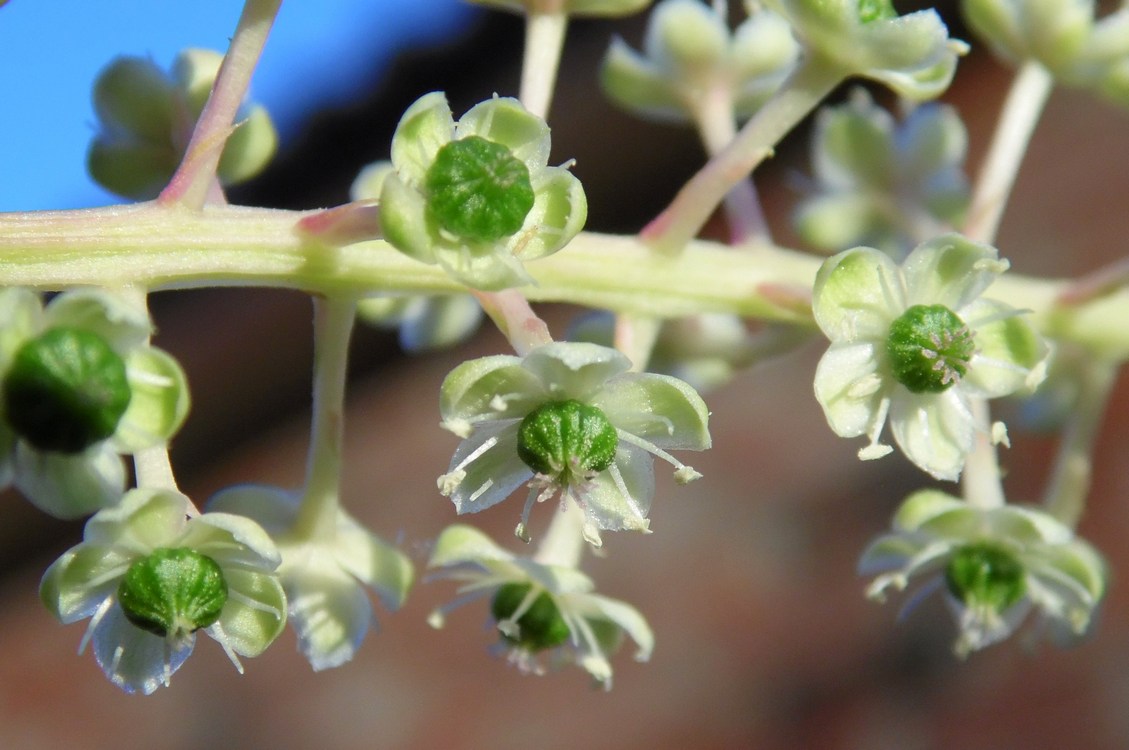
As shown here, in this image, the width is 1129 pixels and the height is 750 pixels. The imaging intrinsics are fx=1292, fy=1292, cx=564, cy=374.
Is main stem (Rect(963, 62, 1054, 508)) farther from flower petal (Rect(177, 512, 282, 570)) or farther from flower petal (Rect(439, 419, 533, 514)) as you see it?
flower petal (Rect(177, 512, 282, 570))

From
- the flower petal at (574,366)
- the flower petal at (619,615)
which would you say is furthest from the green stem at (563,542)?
the flower petal at (574,366)

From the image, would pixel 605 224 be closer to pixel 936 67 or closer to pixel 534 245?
pixel 936 67

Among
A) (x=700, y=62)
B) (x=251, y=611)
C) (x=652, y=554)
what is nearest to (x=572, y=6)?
(x=700, y=62)

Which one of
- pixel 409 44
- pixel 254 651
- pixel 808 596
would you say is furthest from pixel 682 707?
pixel 254 651

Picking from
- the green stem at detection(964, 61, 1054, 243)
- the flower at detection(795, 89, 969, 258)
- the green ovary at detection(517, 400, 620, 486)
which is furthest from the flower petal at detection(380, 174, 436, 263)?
the flower at detection(795, 89, 969, 258)

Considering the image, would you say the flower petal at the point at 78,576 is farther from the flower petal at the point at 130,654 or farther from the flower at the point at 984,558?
the flower at the point at 984,558
